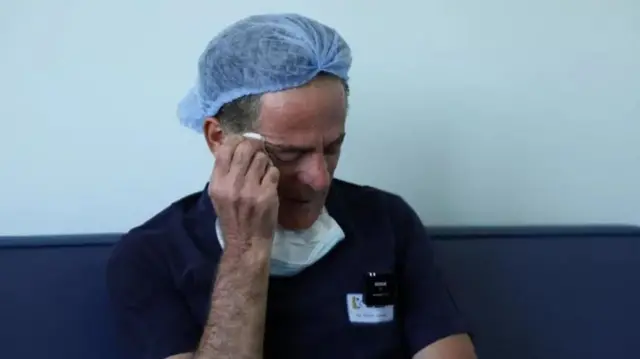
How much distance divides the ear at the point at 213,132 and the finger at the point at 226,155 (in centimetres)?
9

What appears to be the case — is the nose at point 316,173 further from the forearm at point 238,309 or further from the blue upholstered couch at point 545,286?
the blue upholstered couch at point 545,286

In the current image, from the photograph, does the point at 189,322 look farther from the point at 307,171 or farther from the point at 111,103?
the point at 111,103

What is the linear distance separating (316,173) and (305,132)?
0.21 feet

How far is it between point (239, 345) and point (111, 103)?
600 millimetres

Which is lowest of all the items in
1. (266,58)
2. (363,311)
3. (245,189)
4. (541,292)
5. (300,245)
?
(541,292)

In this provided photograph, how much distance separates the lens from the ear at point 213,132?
134 cm

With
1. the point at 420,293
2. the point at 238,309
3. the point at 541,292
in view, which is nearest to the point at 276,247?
the point at 238,309

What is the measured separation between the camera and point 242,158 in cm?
124

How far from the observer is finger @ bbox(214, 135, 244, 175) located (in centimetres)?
124

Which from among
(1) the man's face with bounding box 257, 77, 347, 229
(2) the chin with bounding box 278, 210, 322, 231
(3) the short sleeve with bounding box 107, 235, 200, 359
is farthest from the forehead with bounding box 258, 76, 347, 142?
(3) the short sleeve with bounding box 107, 235, 200, 359

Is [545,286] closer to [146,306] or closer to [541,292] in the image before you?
[541,292]

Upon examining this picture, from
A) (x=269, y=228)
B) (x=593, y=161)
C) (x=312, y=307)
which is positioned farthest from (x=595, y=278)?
(x=269, y=228)

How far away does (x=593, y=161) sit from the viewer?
184cm

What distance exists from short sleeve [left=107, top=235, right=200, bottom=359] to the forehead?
0.89ft
